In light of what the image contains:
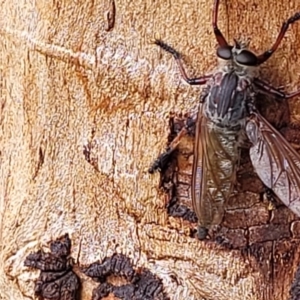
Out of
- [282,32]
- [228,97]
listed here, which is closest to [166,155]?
[228,97]

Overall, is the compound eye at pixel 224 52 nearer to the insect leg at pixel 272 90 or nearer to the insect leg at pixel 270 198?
the insect leg at pixel 272 90

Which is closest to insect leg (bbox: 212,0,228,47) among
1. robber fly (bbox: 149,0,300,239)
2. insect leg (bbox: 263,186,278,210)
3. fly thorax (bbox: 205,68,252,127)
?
robber fly (bbox: 149,0,300,239)

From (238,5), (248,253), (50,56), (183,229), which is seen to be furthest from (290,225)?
(50,56)

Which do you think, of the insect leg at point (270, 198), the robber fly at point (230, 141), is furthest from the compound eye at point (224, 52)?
the insect leg at point (270, 198)

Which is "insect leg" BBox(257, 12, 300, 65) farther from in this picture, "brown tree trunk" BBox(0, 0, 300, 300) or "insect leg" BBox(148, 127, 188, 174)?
"insect leg" BBox(148, 127, 188, 174)

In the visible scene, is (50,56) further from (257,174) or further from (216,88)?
(257,174)

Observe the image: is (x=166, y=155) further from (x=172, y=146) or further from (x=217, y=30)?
(x=217, y=30)
